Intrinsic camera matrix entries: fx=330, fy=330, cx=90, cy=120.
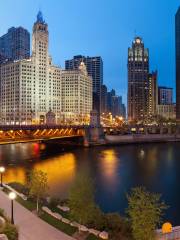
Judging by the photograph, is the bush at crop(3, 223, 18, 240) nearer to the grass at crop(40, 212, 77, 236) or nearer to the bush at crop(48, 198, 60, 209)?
the grass at crop(40, 212, 77, 236)

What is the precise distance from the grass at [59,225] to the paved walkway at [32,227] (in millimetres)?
543

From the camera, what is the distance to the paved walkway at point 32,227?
22.6m

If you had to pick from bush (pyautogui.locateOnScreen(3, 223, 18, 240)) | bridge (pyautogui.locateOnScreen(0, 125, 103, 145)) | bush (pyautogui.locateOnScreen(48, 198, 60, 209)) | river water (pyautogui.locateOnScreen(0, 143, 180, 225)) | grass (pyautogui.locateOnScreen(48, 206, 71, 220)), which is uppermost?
bridge (pyautogui.locateOnScreen(0, 125, 103, 145))

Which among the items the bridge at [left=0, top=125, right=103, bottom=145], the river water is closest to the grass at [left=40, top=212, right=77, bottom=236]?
the river water

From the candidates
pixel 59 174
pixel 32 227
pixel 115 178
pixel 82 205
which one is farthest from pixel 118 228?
pixel 59 174

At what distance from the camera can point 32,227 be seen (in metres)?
24.5

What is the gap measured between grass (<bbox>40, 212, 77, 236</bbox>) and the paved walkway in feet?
1.78

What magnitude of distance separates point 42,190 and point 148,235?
1401cm

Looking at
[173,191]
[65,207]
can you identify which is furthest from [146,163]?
[65,207]

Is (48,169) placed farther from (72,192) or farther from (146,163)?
(72,192)

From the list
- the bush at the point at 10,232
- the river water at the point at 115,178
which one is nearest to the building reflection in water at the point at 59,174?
the river water at the point at 115,178

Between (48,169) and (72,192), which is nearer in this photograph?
(72,192)

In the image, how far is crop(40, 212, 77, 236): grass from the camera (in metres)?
24.4

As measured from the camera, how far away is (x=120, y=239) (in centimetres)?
2281
